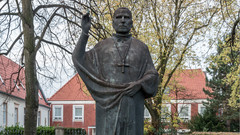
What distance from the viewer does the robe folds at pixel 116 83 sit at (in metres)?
4.05

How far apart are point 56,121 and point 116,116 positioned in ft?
129

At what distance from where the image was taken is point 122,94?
404cm

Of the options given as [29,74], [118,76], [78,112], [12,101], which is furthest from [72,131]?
[78,112]

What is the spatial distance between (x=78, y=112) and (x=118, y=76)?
37.7 metres

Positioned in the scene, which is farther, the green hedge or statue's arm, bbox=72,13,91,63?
the green hedge

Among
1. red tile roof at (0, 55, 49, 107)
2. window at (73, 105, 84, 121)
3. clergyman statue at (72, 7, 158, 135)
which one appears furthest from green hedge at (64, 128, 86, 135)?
window at (73, 105, 84, 121)

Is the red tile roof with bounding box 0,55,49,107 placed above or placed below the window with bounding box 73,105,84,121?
above

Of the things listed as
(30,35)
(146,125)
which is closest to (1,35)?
(30,35)

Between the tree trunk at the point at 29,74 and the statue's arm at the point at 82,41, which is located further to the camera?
the tree trunk at the point at 29,74

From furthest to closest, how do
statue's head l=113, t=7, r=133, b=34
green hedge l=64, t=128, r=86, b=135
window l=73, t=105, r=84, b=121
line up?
window l=73, t=105, r=84, b=121 → green hedge l=64, t=128, r=86, b=135 → statue's head l=113, t=7, r=133, b=34

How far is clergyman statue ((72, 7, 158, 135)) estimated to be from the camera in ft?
13.3

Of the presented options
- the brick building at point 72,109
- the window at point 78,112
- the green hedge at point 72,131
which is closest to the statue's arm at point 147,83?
the green hedge at point 72,131

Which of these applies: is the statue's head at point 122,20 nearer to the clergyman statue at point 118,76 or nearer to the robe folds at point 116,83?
the clergyman statue at point 118,76

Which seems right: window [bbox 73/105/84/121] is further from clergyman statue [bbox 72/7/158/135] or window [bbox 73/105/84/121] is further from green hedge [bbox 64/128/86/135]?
clergyman statue [bbox 72/7/158/135]
